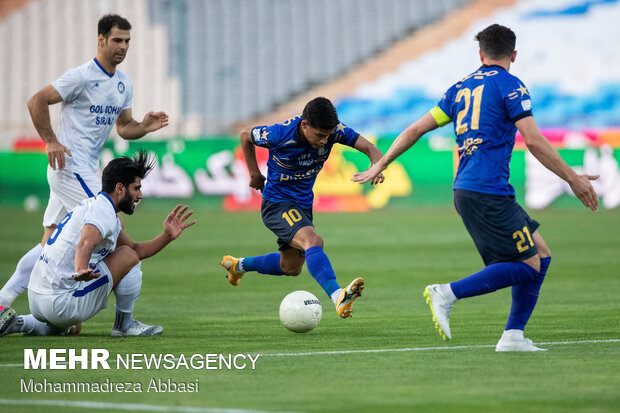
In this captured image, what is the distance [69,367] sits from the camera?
599 centimetres

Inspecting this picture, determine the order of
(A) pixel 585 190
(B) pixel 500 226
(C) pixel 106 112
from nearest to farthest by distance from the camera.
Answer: (A) pixel 585 190 → (B) pixel 500 226 → (C) pixel 106 112

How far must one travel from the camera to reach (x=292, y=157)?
793cm

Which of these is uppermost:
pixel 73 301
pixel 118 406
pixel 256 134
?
pixel 256 134

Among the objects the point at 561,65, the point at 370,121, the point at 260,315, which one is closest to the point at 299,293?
the point at 260,315

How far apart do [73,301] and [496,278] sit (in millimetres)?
2927

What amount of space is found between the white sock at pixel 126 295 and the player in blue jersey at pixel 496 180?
215cm

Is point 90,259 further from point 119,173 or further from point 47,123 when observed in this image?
point 47,123

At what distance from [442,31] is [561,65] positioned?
3.94 m

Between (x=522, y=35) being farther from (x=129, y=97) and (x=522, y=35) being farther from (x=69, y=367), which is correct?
(x=69, y=367)

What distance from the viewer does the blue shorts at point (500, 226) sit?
6.24 m

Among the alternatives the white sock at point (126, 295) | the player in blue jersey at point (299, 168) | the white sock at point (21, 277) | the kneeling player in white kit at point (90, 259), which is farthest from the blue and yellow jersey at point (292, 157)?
the white sock at point (21, 277)

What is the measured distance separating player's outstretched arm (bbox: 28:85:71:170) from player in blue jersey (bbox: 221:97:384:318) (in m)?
1.52

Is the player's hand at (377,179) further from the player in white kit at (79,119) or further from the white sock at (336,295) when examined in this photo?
the player in white kit at (79,119)

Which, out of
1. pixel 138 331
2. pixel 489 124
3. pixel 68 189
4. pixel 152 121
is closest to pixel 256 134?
pixel 152 121
